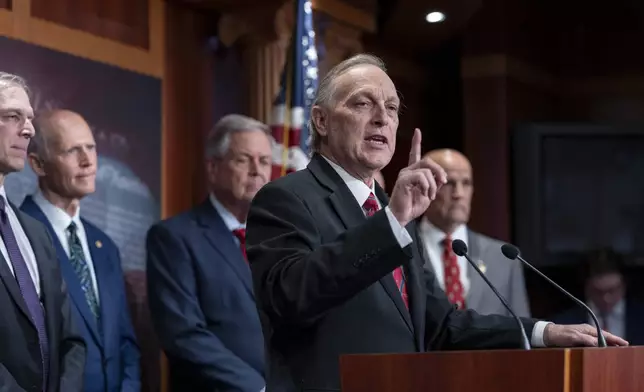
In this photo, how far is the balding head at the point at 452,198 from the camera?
16.6ft

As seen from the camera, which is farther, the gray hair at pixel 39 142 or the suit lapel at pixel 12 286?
the gray hair at pixel 39 142

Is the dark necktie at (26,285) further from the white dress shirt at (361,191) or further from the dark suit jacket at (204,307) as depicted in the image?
the white dress shirt at (361,191)

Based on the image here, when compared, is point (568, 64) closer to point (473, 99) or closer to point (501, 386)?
point (473, 99)

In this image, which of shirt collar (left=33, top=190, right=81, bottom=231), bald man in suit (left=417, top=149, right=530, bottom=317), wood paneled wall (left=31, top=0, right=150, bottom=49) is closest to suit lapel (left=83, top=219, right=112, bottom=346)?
shirt collar (left=33, top=190, right=81, bottom=231)

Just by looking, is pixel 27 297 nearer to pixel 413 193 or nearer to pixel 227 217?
pixel 227 217

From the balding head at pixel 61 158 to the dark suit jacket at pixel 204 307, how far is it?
42cm

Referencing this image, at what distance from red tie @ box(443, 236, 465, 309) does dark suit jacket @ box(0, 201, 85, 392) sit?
1588mm

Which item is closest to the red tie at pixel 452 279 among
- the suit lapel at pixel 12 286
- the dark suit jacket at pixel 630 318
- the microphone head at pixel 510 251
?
the suit lapel at pixel 12 286

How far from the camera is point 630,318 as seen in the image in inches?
289

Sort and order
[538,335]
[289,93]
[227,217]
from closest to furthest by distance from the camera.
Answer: [538,335]
[227,217]
[289,93]

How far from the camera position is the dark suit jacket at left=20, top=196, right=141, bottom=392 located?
413 cm

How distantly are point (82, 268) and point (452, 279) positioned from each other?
1.48 metres

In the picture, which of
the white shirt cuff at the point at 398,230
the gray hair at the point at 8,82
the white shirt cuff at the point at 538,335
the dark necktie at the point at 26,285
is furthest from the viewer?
the gray hair at the point at 8,82

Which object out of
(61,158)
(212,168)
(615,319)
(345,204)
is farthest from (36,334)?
(615,319)
